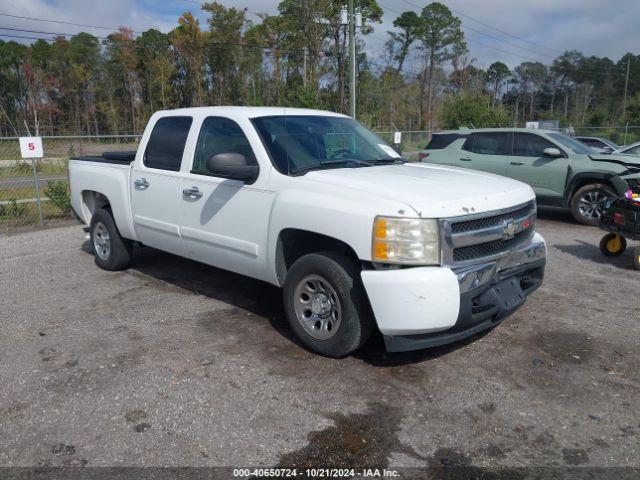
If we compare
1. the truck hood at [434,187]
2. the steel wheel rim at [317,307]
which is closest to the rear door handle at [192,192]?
the truck hood at [434,187]

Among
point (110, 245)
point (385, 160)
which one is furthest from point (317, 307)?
point (110, 245)

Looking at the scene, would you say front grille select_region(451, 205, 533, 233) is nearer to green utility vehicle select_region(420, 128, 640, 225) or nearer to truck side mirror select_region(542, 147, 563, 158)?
green utility vehicle select_region(420, 128, 640, 225)

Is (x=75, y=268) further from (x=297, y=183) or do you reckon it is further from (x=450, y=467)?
(x=450, y=467)

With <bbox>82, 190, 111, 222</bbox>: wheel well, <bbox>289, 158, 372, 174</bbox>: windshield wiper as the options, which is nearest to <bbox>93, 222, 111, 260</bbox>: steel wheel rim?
<bbox>82, 190, 111, 222</bbox>: wheel well

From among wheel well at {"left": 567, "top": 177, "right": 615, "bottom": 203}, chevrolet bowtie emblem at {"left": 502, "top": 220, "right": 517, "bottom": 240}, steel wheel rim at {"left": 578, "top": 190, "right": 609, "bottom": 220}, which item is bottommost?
steel wheel rim at {"left": 578, "top": 190, "right": 609, "bottom": 220}

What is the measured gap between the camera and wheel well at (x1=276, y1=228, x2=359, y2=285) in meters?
4.29

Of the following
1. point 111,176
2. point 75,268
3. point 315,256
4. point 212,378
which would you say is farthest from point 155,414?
point 75,268

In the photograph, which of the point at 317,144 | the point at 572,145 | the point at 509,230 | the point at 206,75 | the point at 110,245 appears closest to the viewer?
→ the point at 509,230

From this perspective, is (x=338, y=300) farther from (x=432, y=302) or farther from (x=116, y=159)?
(x=116, y=159)

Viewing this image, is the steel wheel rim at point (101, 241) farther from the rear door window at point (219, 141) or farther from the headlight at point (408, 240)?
the headlight at point (408, 240)

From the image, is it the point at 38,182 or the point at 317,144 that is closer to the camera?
the point at 317,144

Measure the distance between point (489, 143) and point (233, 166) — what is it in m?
8.20

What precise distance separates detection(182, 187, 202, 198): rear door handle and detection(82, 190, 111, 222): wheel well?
2.04 metres

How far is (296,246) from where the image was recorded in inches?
179
